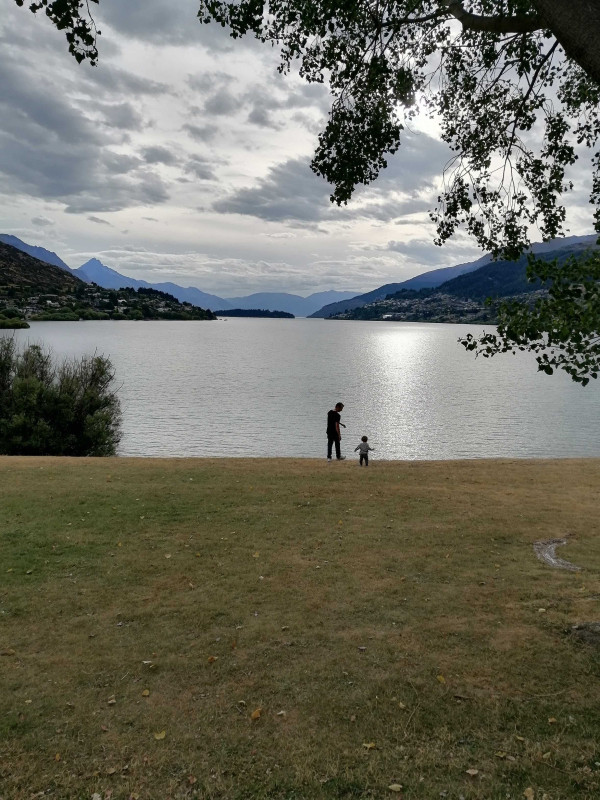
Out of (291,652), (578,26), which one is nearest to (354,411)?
(291,652)

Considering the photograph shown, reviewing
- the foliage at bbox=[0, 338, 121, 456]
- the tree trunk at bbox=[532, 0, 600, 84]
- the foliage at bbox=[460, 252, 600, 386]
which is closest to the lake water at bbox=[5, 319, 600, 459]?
the foliage at bbox=[0, 338, 121, 456]

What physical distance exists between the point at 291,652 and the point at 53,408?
39.5 meters

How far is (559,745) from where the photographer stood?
19.8 ft

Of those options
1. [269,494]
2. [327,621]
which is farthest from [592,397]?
[327,621]

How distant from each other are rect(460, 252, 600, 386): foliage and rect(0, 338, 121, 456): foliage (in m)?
40.4

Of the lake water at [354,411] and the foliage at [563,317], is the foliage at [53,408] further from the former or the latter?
the foliage at [563,317]

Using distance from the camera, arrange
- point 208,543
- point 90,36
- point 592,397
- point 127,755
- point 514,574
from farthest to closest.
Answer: point 592,397 < point 208,543 < point 514,574 < point 90,36 < point 127,755

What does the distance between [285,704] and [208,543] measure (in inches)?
266

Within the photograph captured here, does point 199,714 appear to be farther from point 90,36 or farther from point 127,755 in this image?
point 90,36

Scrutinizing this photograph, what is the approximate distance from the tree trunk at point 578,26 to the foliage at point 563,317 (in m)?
2.44

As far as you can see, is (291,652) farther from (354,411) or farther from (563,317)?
(354,411)

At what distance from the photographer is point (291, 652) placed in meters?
8.29

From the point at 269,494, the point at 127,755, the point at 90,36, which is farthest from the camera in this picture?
the point at 269,494

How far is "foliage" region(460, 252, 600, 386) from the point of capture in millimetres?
6543
